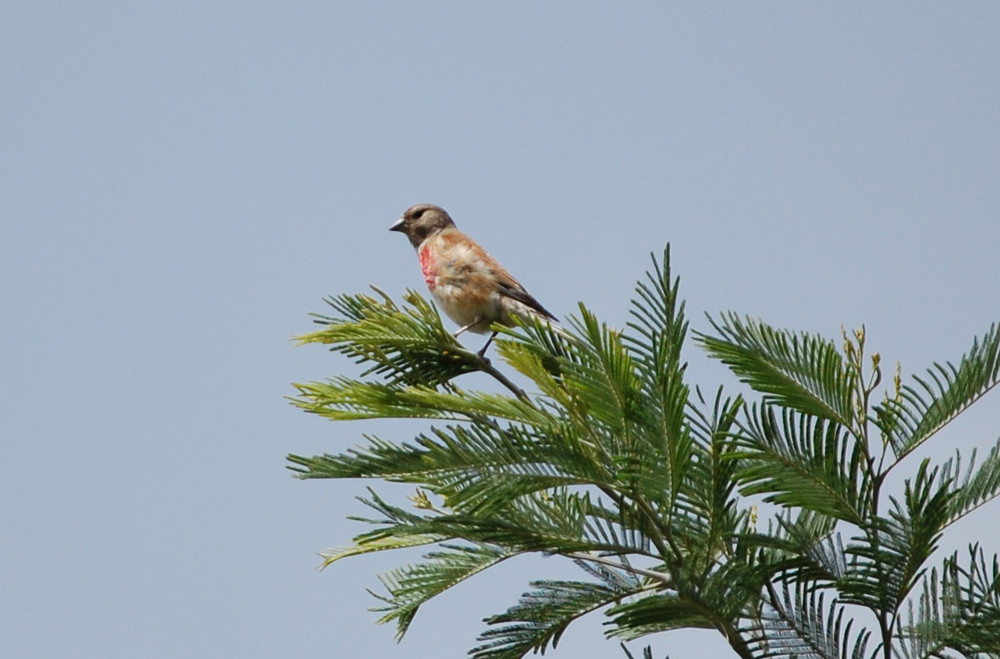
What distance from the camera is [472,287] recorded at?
5062mm

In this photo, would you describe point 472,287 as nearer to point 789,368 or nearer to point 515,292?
point 515,292

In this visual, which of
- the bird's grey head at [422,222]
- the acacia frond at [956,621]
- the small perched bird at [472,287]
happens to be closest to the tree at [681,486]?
the acacia frond at [956,621]

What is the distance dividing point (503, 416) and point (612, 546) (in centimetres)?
34

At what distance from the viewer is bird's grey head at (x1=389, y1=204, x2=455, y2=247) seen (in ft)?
20.6

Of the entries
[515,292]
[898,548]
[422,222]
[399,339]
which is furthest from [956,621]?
[422,222]

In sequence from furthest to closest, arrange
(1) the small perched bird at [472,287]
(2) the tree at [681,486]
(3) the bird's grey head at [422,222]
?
1. (3) the bird's grey head at [422,222]
2. (1) the small perched bird at [472,287]
3. (2) the tree at [681,486]

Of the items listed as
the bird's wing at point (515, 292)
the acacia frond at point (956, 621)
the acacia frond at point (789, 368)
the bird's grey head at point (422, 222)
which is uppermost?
the bird's grey head at point (422, 222)

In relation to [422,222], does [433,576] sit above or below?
below

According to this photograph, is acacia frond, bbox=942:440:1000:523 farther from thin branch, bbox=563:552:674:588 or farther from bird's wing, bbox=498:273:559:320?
bird's wing, bbox=498:273:559:320

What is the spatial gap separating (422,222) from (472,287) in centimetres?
134

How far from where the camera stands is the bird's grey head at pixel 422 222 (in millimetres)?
6273

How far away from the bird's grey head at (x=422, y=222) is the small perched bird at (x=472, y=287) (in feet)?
2.23

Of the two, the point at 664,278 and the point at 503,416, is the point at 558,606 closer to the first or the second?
the point at 503,416

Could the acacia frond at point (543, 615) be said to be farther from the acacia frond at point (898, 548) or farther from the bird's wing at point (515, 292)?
the bird's wing at point (515, 292)
